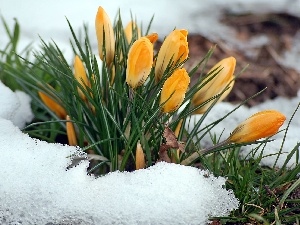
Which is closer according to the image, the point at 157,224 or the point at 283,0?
the point at 157,224

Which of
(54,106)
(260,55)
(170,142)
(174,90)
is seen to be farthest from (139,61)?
(260,55)

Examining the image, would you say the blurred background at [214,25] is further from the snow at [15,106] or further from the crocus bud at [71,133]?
the crocus bud at [71,133]

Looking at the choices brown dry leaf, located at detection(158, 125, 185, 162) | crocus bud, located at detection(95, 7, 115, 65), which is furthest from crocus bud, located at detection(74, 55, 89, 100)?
brown dry leaf, located at detection(158, 125, 185, 162)

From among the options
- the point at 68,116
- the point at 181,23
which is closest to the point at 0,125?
the point at 68,116

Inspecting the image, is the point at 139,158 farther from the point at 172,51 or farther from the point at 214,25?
the point at 214,25

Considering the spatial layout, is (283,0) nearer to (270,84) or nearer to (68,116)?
(270,84)
